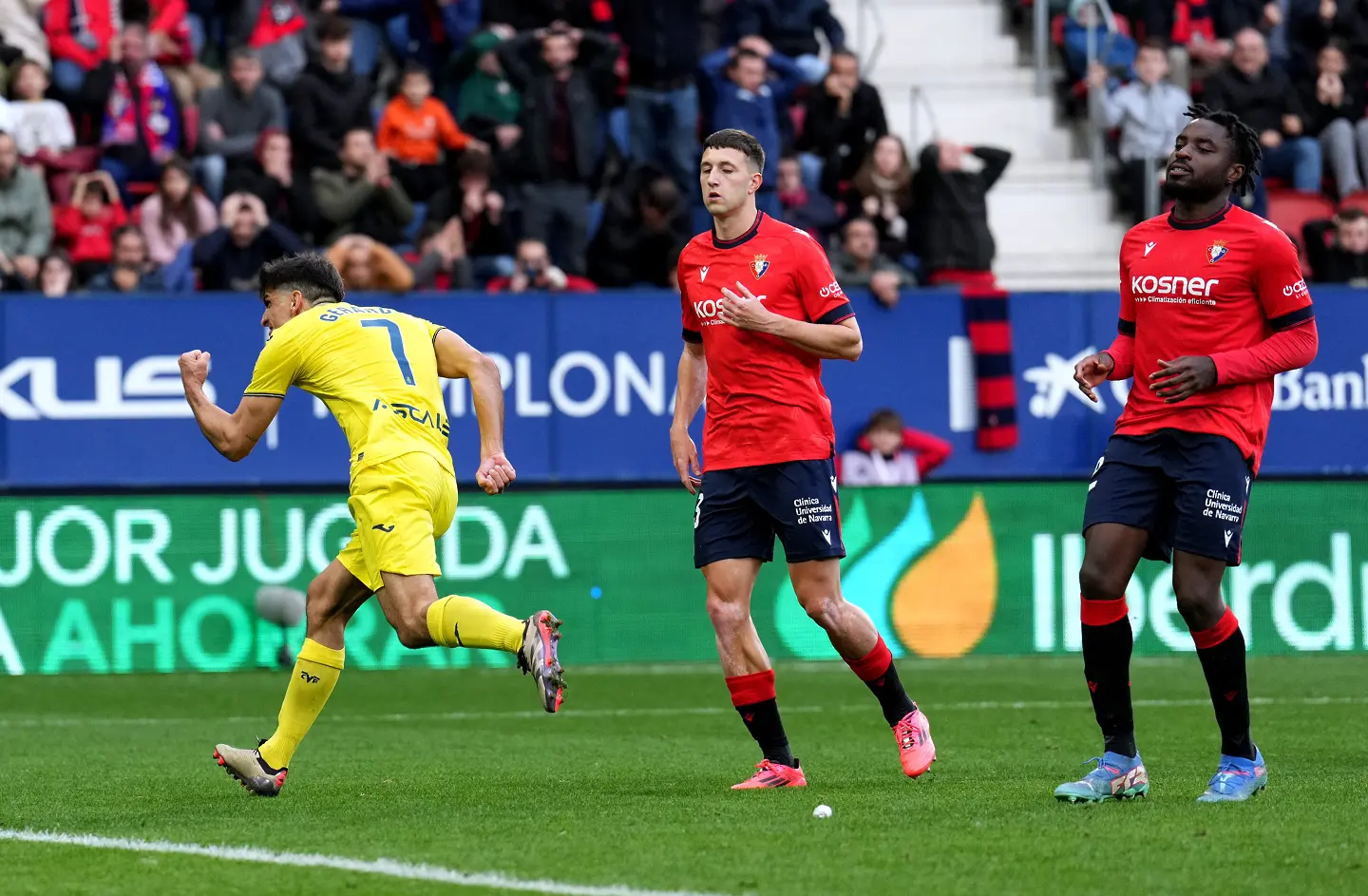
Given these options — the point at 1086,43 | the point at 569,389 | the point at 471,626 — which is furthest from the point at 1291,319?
the point at 1086,43

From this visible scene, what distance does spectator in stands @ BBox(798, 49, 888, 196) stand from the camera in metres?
19.1

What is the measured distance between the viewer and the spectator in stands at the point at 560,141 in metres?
17.7

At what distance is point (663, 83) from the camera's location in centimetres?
1878

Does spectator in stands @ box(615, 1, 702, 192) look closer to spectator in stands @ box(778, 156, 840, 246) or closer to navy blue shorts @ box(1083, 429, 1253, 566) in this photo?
spectator in stands @ box(778, 156, 840, 246)

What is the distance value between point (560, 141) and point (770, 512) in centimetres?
1041

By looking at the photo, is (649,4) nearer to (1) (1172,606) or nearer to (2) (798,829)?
(1) (1172,606)

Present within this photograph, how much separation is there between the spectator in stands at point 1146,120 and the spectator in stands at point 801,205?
10.5 ft

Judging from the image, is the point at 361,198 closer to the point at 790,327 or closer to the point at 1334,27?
the point at 1334,27

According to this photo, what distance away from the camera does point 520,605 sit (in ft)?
47.9

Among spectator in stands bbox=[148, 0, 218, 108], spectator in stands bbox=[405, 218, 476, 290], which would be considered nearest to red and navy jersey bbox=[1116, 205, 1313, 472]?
spectator in stands bbox=[405, 218, 476, 290]

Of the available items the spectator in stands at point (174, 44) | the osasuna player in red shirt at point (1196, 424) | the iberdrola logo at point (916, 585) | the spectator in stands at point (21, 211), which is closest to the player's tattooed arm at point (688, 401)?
the osasuna player in red shirt at point (1196, 424)

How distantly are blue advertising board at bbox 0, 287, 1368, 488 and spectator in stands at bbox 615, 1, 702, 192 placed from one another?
2.11 metres

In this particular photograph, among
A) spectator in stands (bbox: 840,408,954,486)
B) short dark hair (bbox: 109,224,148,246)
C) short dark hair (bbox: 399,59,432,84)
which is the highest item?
short dark hair (bbox: 399,59,432,84)

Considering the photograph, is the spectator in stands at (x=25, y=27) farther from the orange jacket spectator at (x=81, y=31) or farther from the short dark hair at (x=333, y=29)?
the short dark hair at (x=333, y=29)
